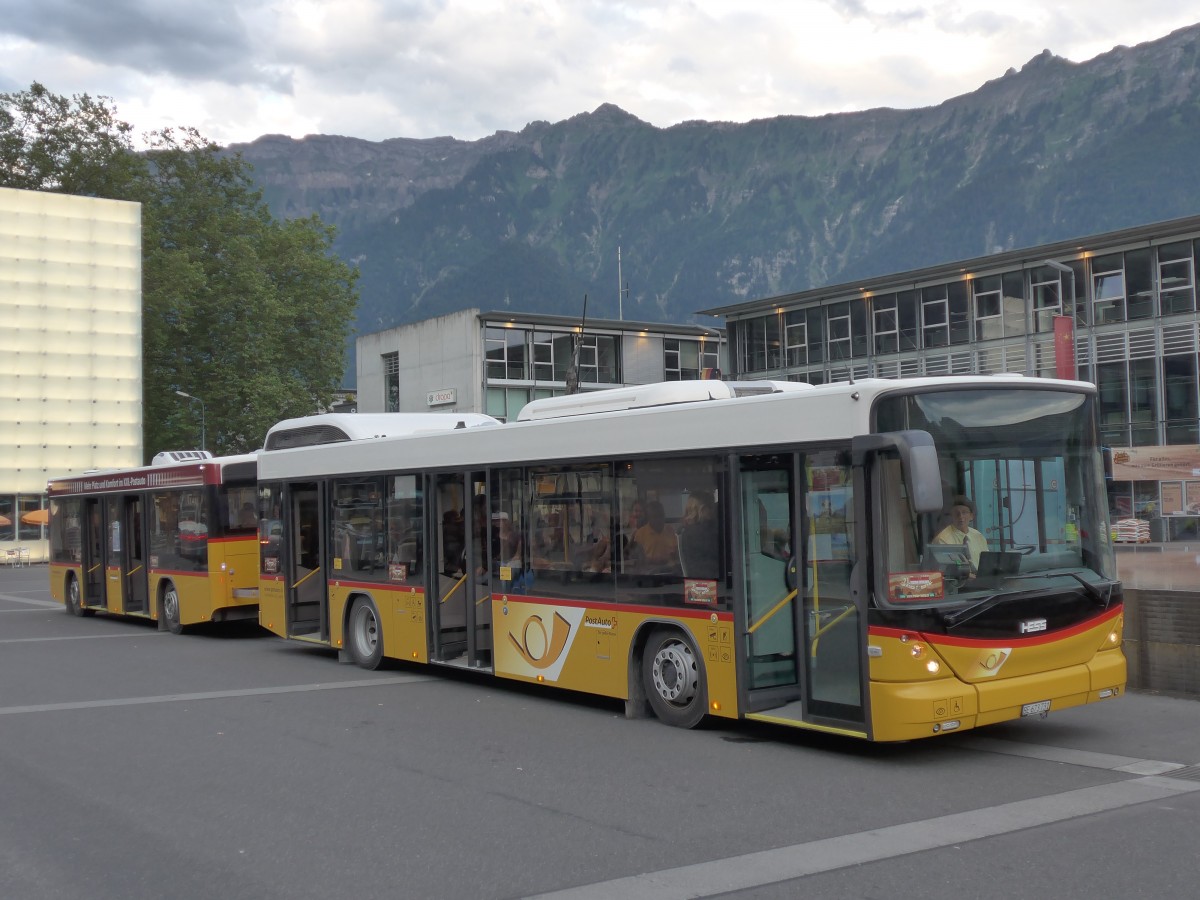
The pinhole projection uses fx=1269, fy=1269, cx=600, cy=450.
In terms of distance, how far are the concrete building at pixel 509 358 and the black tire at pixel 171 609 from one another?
37171mm

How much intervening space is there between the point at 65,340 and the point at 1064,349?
42.5 metres

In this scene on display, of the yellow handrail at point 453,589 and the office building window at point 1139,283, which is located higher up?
the office building window at point 1139,283

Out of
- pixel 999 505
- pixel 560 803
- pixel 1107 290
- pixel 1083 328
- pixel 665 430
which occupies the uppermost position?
pixel 1107 290

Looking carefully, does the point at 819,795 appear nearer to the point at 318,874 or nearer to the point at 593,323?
the point at 318,874

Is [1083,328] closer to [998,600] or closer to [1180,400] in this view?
[1180,400]

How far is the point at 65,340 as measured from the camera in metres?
49.8

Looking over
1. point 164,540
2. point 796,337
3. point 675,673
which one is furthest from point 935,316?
point 675,673

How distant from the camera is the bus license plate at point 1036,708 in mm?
8742

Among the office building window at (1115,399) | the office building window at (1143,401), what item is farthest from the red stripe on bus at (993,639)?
the office building window at (1115,399)

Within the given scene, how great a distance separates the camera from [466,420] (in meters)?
15.2

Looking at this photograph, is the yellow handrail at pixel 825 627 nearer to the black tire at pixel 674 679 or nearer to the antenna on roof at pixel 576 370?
the black tire at pixel 674 679

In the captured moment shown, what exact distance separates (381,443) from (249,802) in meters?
6.97

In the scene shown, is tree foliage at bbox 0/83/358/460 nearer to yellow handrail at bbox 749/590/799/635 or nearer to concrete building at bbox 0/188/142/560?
concrete building at bbox 0/188/142/560

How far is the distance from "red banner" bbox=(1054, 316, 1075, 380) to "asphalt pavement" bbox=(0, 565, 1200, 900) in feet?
21.5
